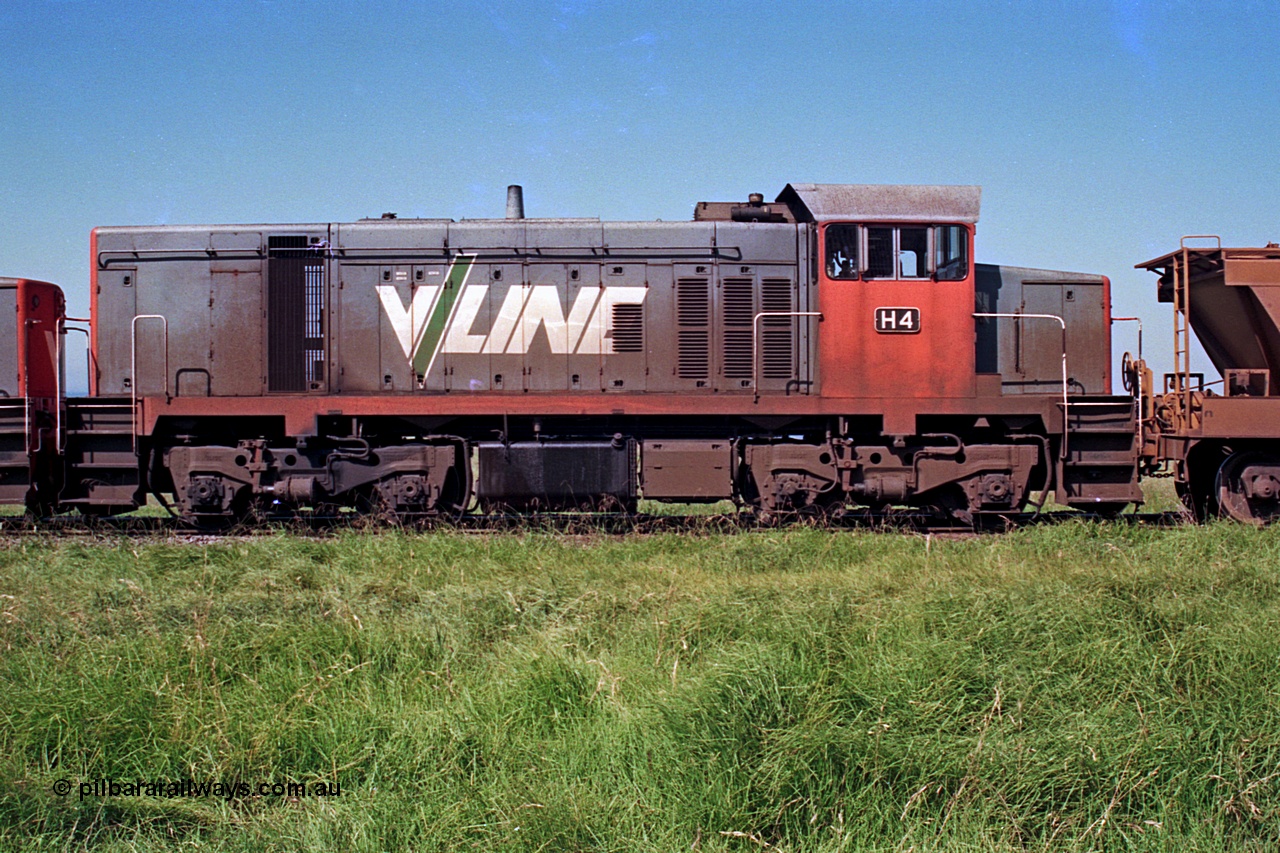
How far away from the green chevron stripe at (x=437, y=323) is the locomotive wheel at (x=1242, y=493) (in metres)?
8.91

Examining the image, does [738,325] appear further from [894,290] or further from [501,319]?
[501,319]

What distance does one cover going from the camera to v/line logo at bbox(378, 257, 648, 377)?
33.7 feet

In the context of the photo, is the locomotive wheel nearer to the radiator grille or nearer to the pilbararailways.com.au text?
the pilbararailways.com.au text

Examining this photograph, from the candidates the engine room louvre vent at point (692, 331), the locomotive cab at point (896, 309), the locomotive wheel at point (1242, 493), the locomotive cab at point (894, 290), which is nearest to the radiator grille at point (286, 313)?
the engine room louvre vent at point (692, 331)

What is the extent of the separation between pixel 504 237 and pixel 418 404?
2192 mm

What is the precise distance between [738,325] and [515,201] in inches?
126

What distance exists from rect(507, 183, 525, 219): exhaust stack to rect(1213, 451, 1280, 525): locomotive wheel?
8667 millimetres

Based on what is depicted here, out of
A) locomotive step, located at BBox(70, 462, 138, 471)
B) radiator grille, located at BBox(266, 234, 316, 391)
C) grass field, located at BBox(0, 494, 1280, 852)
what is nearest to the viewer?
grass field, located at BBox(0, 494, 1280, 852)

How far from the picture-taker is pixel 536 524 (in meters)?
10.3

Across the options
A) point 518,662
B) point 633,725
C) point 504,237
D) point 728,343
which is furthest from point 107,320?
point 633,725

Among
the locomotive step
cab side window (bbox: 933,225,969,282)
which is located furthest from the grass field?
cab side window (bbox: 933,225,969,282)

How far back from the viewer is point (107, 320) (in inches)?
411

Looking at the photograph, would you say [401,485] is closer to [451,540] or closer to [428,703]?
[451,540]

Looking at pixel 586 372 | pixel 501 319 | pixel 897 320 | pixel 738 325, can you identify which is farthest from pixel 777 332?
pixel 501 319
